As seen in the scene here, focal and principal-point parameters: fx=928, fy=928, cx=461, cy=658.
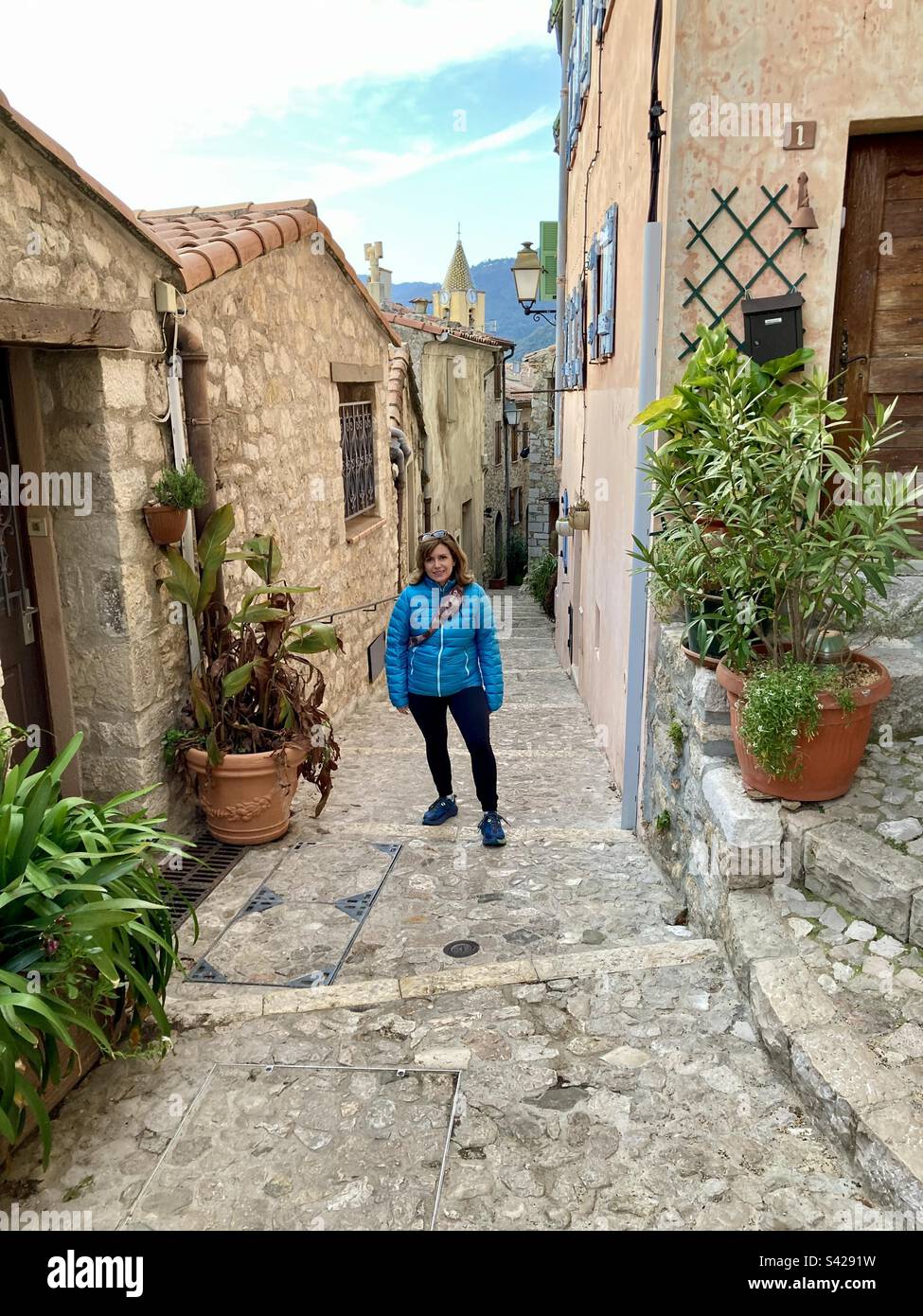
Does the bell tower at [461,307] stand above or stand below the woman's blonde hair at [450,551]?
above

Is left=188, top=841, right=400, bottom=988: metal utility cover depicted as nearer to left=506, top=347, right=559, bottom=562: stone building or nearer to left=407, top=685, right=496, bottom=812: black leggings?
left=407, top=685, right=496, bottom=812: black leggings

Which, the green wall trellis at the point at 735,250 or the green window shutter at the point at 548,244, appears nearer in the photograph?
the green wall trellis at the point at 735,250

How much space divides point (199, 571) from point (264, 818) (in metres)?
1.29

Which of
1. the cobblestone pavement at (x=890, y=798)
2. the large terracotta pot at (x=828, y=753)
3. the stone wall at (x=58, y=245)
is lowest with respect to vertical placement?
the cobblestone pavement at (x=890, y=798)

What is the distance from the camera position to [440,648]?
4676mm

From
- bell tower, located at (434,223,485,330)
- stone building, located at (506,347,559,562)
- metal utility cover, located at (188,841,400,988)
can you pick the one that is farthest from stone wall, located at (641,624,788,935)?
bell tower, located at (434,223,485,330)

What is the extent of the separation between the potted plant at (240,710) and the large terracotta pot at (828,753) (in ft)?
7.51

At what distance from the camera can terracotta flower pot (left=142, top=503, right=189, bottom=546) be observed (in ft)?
13.6

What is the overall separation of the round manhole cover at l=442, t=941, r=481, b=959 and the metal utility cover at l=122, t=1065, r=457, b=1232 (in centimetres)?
79

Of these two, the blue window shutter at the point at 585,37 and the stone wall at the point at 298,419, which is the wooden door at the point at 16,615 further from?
the blue window shutter at the point at 585,37

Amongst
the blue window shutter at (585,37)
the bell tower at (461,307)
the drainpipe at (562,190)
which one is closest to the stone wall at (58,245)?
the blue window shutter at (585,37)

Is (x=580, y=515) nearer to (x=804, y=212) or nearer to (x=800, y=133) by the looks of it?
(x=804, y=212)

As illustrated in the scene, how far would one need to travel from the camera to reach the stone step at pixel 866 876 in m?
2.77

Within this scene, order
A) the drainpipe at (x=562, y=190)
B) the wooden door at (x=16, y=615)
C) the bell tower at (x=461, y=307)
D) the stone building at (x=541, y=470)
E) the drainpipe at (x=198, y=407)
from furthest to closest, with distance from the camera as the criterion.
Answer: the bell tower at (x=461, y=307) → the stone building at (x=541, y=470) → the drainpipe at (x=562, y=190) → the drainpipe at (x=198, y=407) → the wooden door at (x=16, y=615)
